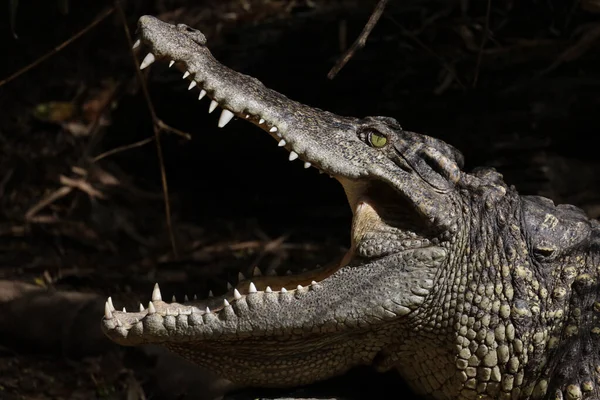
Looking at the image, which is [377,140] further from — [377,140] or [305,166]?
[305,166]

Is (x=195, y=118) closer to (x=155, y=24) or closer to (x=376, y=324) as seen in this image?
(x=155, y=24)

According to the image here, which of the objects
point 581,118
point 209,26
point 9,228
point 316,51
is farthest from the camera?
point 209,26

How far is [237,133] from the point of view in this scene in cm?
595

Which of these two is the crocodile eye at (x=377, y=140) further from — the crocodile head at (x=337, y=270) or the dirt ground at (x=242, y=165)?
the dirt ground at (x=242, y=165)

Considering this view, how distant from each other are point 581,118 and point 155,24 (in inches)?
128

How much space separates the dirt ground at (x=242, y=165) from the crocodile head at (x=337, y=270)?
4.00ft

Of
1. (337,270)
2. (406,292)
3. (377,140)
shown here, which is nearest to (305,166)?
(377,140)

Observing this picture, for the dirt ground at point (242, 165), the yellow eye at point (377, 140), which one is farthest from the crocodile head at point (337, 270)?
the dirt ground at point (242, 165)

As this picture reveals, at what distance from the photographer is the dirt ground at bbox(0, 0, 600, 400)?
4766 mm

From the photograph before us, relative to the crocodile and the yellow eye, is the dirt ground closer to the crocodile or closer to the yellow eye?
the crocodile

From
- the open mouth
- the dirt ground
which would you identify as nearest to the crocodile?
the open mouth

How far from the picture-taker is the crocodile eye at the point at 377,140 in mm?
3334

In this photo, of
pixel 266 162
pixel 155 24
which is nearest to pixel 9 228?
pixel 266 162

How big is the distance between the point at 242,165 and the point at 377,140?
111 inches
